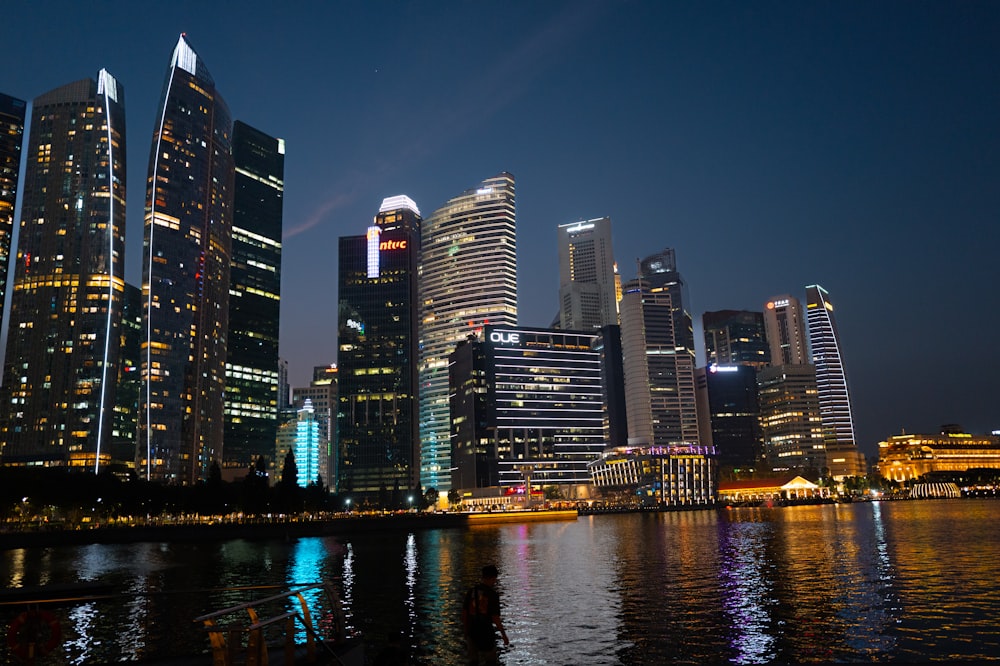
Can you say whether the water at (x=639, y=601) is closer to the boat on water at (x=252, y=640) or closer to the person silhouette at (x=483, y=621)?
the person silhouette at (x=483, y=621)

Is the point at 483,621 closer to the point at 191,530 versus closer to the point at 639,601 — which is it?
the point at 639,601

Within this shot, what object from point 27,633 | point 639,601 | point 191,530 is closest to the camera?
point 27,633

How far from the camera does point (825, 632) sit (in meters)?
34.3

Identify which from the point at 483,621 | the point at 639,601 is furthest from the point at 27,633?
the point at 639,601

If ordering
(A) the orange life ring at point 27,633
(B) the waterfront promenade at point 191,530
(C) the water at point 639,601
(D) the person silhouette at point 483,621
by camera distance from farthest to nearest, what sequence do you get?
(B) the waterfront promenade at point 191,530, (C) the water at point 639,601, (A) the orange life ring at point 27,633, (D) the person silhouette at point 483,621

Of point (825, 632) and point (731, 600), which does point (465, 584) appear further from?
point (825, 632)

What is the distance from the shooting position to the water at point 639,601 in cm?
3198

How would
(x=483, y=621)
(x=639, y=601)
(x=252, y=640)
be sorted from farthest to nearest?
(x=639, y=601) → (x=483, y=621) → (x=252, y=640)

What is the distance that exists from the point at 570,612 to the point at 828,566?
3116 centimetres

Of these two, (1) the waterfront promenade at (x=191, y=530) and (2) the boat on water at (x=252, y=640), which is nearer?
(2) the boat on water at (x=252, y=640)

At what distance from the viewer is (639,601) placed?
4591cm

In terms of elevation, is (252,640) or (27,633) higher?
(252,640)

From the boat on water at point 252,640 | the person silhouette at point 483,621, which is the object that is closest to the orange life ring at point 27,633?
the boat on water at point 252,640

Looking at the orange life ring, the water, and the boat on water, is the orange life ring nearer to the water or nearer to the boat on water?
the boat on water
